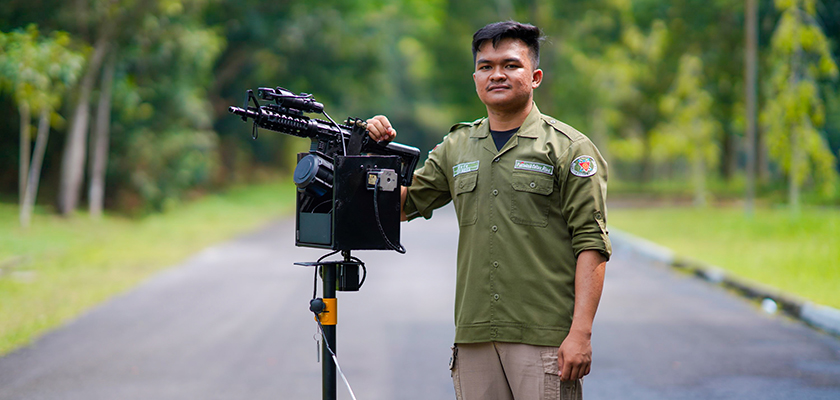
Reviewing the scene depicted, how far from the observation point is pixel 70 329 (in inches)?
294

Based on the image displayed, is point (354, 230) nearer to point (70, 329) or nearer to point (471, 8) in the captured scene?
point (70, 329)

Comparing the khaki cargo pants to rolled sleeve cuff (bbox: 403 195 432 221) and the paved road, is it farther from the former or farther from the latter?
the paved road

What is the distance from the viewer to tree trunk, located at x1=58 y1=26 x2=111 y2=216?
55.8ft

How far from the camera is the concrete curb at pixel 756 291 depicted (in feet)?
25.3

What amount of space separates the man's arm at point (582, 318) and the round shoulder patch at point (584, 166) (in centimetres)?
24

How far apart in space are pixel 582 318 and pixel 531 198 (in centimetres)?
41

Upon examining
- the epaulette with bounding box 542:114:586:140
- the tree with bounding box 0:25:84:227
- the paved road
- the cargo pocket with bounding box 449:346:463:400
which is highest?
the tree with bounding box 0:25:84:227

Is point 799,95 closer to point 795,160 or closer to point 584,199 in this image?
point 795,160

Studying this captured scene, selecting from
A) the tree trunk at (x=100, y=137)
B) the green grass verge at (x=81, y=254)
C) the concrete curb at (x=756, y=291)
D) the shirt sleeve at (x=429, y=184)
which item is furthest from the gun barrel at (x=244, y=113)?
the tree trunk at (x=100, y=137)

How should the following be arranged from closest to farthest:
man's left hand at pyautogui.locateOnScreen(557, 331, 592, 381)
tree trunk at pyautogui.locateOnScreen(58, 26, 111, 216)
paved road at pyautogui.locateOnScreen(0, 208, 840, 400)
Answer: man's left hand at pyautogui.locateOnScreen(557, 331, 592, 381), paved road at pyautogui.locateOnScreen(0, 208, 840, 400), tree trunk at pyautogui.locateOnScreen(58, 26, 111, 216)

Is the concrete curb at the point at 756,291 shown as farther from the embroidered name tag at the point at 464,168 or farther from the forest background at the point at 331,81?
the embroidered name tag at the point at 464,168

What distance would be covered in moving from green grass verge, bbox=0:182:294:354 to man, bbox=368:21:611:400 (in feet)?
17.0

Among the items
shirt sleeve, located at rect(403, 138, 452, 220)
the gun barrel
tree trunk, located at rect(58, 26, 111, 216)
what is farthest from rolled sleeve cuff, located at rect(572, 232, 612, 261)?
tree trunk, located at rect(58, 26, 111, 216)

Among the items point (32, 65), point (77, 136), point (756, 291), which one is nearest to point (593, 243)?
point (756, 291)
